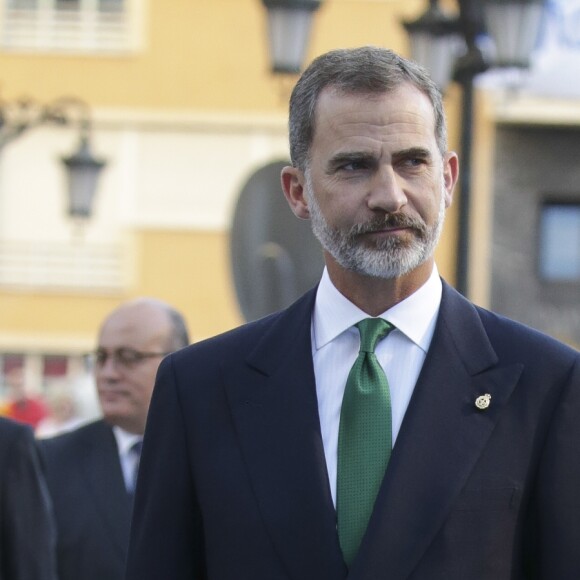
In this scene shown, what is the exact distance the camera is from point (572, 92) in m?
24.7

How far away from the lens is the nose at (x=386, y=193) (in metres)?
3.34

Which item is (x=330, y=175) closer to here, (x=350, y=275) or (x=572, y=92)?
(x=350, y=275)

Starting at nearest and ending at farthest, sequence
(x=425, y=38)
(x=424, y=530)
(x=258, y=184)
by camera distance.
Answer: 1. (x=424, y=530)
2. (x=258, y=184)
3. (x=425, y=38)

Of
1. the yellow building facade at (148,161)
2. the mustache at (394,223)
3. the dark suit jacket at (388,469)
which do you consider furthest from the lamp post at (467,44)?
the yellow building facade at (148,161)

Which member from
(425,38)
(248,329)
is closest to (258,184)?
(425,38)

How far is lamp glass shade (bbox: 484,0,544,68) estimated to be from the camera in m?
9.99

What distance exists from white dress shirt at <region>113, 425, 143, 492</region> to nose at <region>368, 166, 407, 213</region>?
9.57ft

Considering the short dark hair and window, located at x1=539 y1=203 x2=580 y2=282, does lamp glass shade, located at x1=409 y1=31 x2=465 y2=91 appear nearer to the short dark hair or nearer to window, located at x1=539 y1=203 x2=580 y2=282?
the short dark hair

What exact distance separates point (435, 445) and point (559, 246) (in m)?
22.4

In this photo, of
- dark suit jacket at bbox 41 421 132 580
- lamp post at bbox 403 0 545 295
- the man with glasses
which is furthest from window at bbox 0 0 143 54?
dark suit jacket at bbox 41 421 132 580

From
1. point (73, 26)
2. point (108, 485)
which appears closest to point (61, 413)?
point (73, 26)

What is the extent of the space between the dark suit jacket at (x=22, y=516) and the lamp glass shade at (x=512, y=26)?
499 centimetres

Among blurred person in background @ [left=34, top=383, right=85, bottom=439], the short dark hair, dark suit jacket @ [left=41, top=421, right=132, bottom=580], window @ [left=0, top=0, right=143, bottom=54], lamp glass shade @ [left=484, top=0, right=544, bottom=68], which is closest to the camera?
the short dark hair

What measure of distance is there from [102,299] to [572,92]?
658cm
